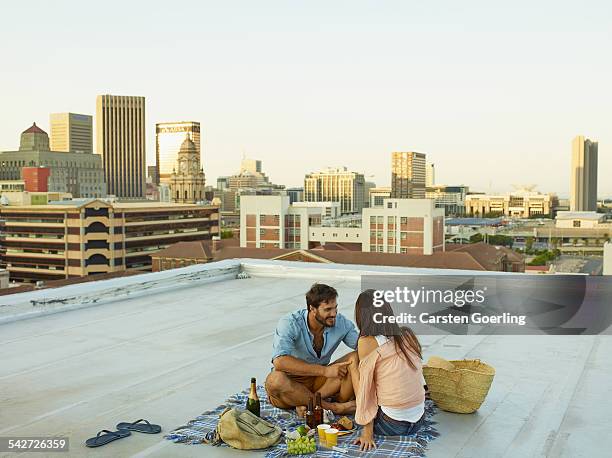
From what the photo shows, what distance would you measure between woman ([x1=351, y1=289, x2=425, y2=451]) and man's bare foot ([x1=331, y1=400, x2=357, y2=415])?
22 centimetres

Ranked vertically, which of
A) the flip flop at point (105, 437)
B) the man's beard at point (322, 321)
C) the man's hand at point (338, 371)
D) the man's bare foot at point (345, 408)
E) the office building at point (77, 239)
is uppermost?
the man's beard at point (322, 321)

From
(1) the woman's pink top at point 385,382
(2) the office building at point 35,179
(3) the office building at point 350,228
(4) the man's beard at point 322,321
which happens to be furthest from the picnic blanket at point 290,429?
(2) the office building at point 35,179

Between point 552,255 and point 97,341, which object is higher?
point 97,341

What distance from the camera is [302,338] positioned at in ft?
13.5

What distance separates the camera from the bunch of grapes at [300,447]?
11.4 feet

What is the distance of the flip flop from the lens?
3629mm

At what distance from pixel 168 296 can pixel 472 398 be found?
541cm

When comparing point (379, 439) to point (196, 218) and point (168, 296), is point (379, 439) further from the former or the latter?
point (196, 218)

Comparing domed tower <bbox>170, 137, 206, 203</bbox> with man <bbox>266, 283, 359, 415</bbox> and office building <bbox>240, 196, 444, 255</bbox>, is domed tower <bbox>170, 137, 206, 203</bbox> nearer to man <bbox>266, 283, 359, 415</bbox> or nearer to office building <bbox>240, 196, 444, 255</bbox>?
office building <bbox>240, 196, 444, 255</bbox>

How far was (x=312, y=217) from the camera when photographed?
60531 millimetres

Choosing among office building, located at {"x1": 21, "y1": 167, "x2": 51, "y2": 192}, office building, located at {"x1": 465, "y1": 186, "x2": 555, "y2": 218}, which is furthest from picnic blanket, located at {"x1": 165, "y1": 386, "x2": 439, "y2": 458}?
office building, located at {"x1": 465, "y1": 186, "x2": 555, "y2": 218}

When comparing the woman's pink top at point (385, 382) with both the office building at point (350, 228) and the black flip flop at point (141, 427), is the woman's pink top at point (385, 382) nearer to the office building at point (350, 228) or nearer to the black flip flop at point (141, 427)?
the black flip flop at point (141, 427)

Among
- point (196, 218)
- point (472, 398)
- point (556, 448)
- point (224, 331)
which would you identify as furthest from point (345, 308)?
point (196, 218)

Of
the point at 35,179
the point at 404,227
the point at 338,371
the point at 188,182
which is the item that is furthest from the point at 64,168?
the point at 338,371
